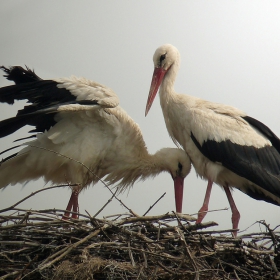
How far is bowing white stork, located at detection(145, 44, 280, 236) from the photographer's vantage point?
610 cm

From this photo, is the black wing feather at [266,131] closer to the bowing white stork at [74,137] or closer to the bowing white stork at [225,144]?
the bowing white stork at [225,144]

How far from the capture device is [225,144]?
6.12 m

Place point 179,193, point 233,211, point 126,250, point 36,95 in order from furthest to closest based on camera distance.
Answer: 1. point 233,211
2. point 179,193
3. point 36,95
4. point 126,250

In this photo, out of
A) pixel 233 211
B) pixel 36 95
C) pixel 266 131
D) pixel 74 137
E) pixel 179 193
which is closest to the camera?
pixel 36 95

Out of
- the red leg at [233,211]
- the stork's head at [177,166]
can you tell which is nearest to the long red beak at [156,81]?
the stork's head at [177,166]

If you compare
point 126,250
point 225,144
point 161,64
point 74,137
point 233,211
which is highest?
point 161,64

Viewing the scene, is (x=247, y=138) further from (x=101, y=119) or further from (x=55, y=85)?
(x=55, y=85)

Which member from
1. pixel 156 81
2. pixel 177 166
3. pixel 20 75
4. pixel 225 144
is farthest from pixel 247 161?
pixel 20 75

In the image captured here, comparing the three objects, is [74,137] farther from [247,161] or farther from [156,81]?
→ [247,161]

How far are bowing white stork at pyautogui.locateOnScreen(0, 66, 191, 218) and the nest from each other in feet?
4.00

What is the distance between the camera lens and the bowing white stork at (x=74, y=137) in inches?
237

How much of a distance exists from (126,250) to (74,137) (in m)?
1.82

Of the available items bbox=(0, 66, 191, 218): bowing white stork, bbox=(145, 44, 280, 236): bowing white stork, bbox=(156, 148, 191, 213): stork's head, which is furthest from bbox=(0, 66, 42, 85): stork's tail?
bbox=(156, 148, 191, 213): stork's head

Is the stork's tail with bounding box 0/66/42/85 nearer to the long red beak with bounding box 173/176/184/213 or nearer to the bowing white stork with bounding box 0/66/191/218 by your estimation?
the bowing white stork with bounding box 0/66/191/218
